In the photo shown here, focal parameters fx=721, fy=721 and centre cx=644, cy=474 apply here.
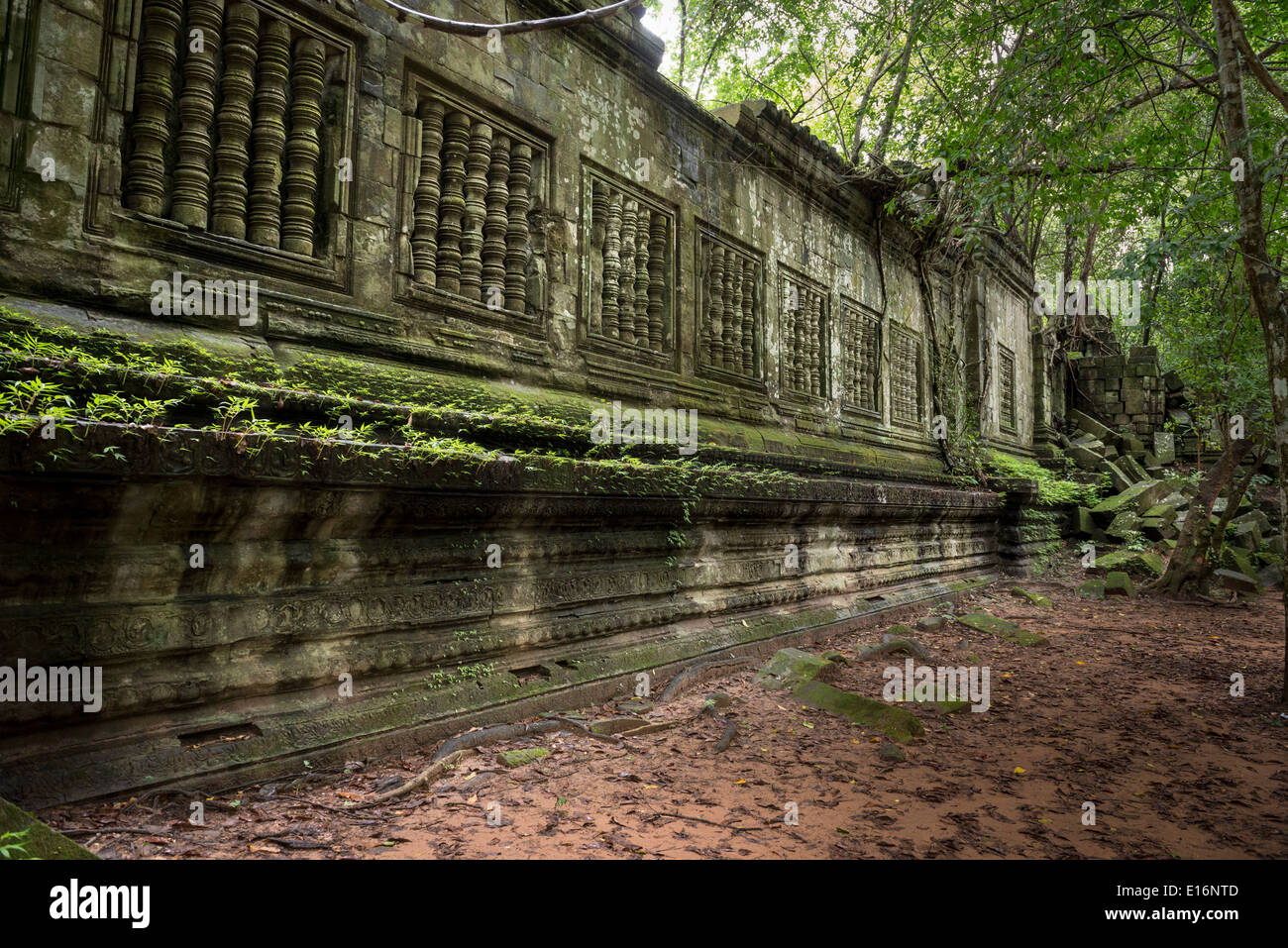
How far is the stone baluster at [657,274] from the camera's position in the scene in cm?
564

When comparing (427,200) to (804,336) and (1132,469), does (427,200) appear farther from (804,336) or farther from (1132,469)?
(1132,469)

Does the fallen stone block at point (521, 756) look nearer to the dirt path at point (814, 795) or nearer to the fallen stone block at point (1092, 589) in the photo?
the dirt path at point (814, 795)

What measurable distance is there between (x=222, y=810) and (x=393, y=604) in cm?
90

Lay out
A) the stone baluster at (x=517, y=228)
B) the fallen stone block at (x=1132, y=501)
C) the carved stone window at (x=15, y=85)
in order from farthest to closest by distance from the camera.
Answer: the fallen stone block at (x=1132, y=501)
the stone baluster at (x=517, y=228)
the carved stone window at (x=15, y=85)

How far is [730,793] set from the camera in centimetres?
251

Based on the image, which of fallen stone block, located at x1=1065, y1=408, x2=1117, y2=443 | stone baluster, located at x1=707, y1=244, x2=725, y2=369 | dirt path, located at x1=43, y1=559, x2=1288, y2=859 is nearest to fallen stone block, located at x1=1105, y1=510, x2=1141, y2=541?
fallen stone block, located at x1=1065, y1=408, x2=1117, y2=443

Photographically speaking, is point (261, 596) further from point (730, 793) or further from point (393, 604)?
point (730, 793)

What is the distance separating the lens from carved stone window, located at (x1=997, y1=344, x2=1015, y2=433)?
498 inches

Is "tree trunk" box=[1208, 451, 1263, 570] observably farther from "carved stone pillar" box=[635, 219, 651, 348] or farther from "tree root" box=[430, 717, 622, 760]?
"tree root" box=[430, 717, 622, 760]

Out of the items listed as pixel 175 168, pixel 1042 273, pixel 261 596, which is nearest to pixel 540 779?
pixel 261 596

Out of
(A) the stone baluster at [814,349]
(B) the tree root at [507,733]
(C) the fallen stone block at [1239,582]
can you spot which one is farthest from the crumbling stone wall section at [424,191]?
(C) the fallen stone block at [1239,582]

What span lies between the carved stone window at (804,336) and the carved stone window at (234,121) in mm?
4710

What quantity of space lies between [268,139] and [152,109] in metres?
0.47

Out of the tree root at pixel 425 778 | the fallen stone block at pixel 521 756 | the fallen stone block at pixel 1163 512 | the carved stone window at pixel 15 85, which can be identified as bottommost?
the fallen stone block at pixel 521 756
